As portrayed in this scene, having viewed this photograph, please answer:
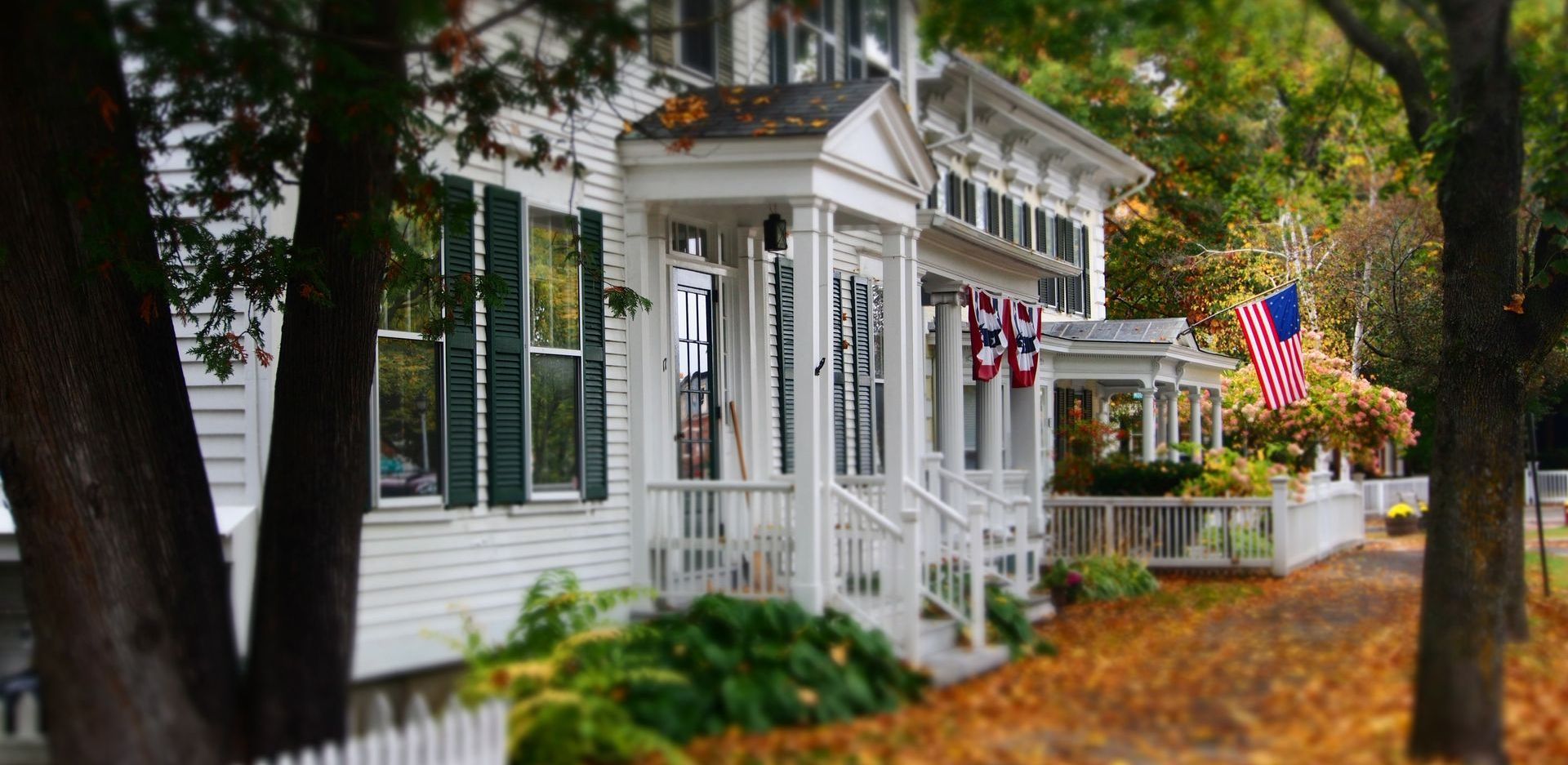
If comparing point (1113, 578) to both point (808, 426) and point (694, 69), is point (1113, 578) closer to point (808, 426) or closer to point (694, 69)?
point (808, 426)

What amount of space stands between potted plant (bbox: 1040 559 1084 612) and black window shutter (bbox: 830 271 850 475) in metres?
2.28

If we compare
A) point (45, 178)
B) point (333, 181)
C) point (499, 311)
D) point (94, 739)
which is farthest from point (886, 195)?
point (94, 739)

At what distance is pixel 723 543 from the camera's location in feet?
40.1

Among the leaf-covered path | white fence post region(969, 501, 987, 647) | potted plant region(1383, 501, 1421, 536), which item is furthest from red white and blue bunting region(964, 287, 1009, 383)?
potted plant region(1383, 501, 1421, 536)

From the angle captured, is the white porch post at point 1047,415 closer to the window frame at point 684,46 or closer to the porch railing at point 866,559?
the window frame at point 684,46

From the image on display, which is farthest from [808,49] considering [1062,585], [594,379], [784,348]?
[1062,585]

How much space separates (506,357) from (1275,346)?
12249 mm

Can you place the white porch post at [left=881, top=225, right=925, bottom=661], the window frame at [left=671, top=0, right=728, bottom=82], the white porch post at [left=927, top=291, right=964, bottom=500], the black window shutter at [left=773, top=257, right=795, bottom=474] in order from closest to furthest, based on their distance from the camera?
the white porch post at [left=881, top=225, right=925, bottom=661], the window frame at [left=671, top=0, right=728, bottom=82], the black window shutter at [left=773, top=257, right=795, bottom=474], the white porch post at [left=927, top=291, right=964, bottom=500]

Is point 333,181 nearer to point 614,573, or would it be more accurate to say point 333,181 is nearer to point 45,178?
point 45,178

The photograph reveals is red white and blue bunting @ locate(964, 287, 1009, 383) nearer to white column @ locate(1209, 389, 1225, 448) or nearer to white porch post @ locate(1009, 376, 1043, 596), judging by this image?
white porch post @ locate(1009, 376, 1043, 596)

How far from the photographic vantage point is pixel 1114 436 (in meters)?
26.7

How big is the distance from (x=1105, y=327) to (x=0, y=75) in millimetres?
19169

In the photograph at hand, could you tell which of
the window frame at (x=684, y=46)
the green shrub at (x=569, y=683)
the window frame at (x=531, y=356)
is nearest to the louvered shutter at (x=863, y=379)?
the window frame at (x=684, y=46)

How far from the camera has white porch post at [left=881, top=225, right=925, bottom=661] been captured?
11.3 m
